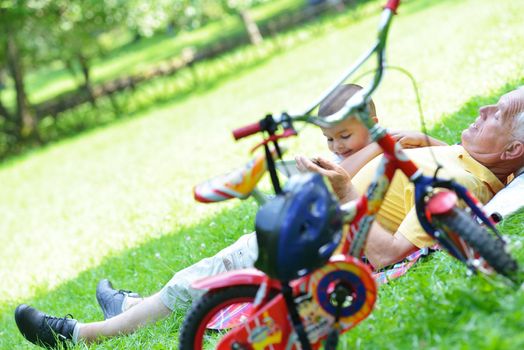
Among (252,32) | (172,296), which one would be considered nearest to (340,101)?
(172,296)

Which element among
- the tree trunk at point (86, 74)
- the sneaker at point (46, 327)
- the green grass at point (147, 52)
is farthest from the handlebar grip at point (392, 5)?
the green grass at point (147, 52)

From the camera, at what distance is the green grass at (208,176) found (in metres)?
3.23

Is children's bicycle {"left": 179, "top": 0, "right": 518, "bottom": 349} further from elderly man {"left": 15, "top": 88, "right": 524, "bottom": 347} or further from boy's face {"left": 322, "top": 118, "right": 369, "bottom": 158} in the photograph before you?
boy's face {"left": 322, "top": 118, "right": 369, "bottom": 158}

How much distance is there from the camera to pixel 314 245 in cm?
286

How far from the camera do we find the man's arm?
3.98m

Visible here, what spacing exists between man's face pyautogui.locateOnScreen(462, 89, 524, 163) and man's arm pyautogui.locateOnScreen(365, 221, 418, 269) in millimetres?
665

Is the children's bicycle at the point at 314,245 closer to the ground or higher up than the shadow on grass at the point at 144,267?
higher up

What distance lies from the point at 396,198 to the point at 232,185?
162 centimetres

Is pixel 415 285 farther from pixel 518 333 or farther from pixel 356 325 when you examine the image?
pixel 518 333

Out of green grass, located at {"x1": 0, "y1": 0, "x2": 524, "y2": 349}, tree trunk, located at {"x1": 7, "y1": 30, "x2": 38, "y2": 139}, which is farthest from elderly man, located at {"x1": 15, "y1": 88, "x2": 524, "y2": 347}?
tree trunk, located at {"x1": 7, "y1": 30, "x2": 38, "y2": 139}

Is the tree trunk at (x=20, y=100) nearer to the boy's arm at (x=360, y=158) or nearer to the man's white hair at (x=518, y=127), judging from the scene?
the boy's arm at (x=360, y=158)

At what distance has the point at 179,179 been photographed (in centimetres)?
988

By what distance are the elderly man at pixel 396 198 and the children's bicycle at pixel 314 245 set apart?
656 mm

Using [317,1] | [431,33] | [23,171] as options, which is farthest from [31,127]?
[317,1]
